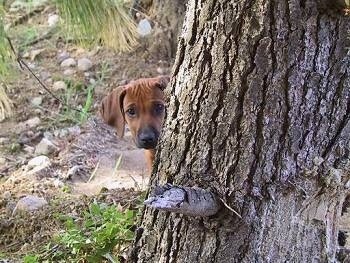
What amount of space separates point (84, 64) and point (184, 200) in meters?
2.73

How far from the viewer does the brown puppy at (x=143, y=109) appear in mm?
2566

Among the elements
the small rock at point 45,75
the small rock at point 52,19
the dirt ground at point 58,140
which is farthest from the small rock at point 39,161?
the small rock at point 52,19

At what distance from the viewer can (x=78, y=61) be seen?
3.97 m

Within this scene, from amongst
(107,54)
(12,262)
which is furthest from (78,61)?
(12,262)

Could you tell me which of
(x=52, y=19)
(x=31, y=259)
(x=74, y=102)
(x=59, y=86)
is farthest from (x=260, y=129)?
(x=52, y=19)

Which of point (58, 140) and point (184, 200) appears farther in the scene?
point (58, 140)

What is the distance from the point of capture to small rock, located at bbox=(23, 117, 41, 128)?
11.1ft

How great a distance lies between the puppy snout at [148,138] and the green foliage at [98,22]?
0.39 m

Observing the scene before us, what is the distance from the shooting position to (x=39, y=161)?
2.98 m

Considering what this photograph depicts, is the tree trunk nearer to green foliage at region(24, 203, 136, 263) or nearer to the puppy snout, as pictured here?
green foliage at region(24, 203, 136, 263)

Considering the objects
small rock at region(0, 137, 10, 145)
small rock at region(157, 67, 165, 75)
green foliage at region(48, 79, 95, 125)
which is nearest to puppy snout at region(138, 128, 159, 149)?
green foliage at region(48, 79, 95, 125)

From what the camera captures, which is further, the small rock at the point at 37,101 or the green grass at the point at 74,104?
the small rock at the point at 37,101

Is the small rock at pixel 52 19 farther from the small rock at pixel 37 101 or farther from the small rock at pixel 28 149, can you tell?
the small rock at pixel 28 149

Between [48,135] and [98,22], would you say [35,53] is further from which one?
[98,22]
